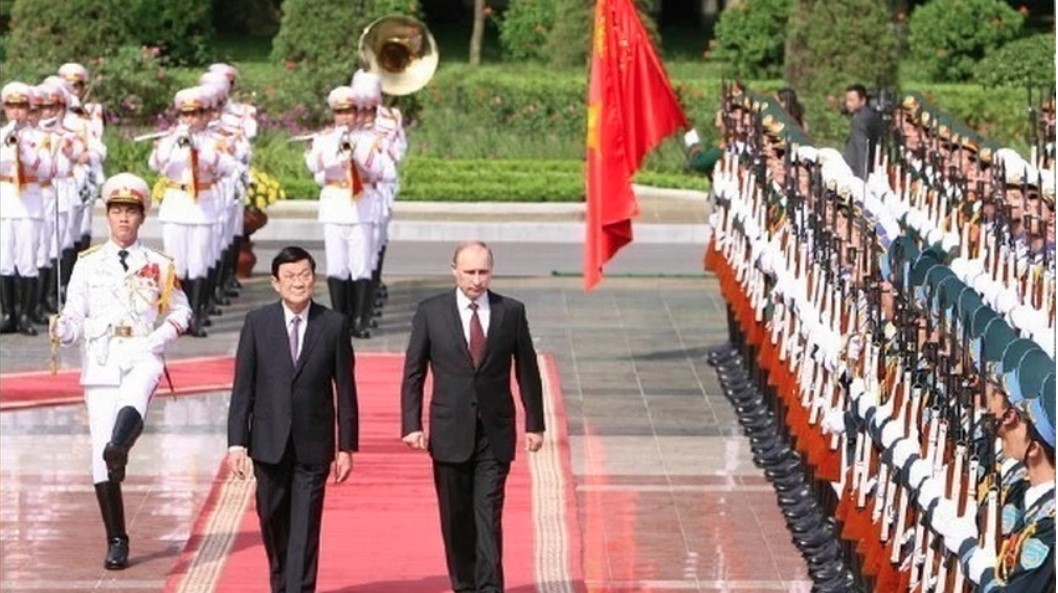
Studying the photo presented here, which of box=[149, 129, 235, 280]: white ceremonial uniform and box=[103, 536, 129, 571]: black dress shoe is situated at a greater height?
box=[149, 129, 235, 280]: white ceremonial uniform

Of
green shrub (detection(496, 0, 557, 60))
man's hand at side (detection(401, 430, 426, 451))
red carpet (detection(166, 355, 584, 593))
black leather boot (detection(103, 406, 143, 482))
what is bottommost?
green shrub (detection(496, 0, 557, 60))

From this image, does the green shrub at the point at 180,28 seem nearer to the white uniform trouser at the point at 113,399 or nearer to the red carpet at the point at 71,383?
the red carpet at the point at 71,383

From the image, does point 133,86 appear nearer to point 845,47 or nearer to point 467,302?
point 845,47

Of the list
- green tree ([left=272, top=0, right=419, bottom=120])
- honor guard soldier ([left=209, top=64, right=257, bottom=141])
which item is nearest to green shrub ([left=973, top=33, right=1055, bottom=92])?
green tree ([left=272, top=0, right=419, bottom=120])

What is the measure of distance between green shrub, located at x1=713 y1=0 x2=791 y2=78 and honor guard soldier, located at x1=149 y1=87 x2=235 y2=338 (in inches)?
807

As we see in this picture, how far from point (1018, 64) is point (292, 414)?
26595 mm

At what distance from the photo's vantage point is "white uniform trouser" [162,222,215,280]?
21.4 m

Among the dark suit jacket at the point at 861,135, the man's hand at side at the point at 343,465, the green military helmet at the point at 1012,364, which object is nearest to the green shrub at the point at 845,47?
the dark suit jacket at the point at 861,135

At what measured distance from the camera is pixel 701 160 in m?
20.3

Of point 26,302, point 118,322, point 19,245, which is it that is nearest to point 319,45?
point 26,302

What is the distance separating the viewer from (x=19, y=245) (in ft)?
69.9

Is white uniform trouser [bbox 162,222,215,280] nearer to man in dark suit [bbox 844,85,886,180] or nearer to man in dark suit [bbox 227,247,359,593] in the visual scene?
man in dark suit [bbox 844,85,886,180]

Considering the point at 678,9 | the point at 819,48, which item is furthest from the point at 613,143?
the point at 678,9

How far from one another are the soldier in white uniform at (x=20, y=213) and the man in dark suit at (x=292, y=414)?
8675 millimetres
